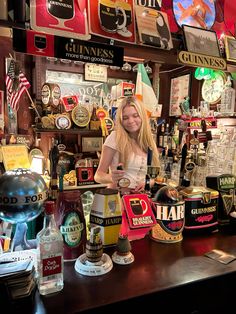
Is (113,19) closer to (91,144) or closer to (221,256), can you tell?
(221,256)

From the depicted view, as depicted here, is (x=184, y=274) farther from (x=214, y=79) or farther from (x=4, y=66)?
(x=4, y=66)

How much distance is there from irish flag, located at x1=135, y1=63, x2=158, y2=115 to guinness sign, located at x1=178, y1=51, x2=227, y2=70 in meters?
0.93

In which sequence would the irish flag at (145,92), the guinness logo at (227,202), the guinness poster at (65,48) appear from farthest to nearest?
the irish flag at (145,92), the guinness logo at (227,202), the guinness poster at (65,48)

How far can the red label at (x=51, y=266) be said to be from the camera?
2.62 ft

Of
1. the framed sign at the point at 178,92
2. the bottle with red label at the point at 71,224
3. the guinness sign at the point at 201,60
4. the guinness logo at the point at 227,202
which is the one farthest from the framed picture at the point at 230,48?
the framed sign at the point at 178,92

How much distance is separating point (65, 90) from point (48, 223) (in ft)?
8.75

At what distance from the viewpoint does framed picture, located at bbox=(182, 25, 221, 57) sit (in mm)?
1443

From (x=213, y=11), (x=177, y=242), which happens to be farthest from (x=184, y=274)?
(x=213, y=11)

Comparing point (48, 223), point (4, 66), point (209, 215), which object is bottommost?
point (209, 215)

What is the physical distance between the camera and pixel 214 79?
2.68m

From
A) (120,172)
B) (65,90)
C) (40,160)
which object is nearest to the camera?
(120,172)

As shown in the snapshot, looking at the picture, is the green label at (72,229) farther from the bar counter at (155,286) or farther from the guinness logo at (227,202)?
the guinness logo at (227,202)

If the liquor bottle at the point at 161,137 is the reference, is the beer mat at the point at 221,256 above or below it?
A: below

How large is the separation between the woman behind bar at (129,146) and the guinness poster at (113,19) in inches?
23.4
